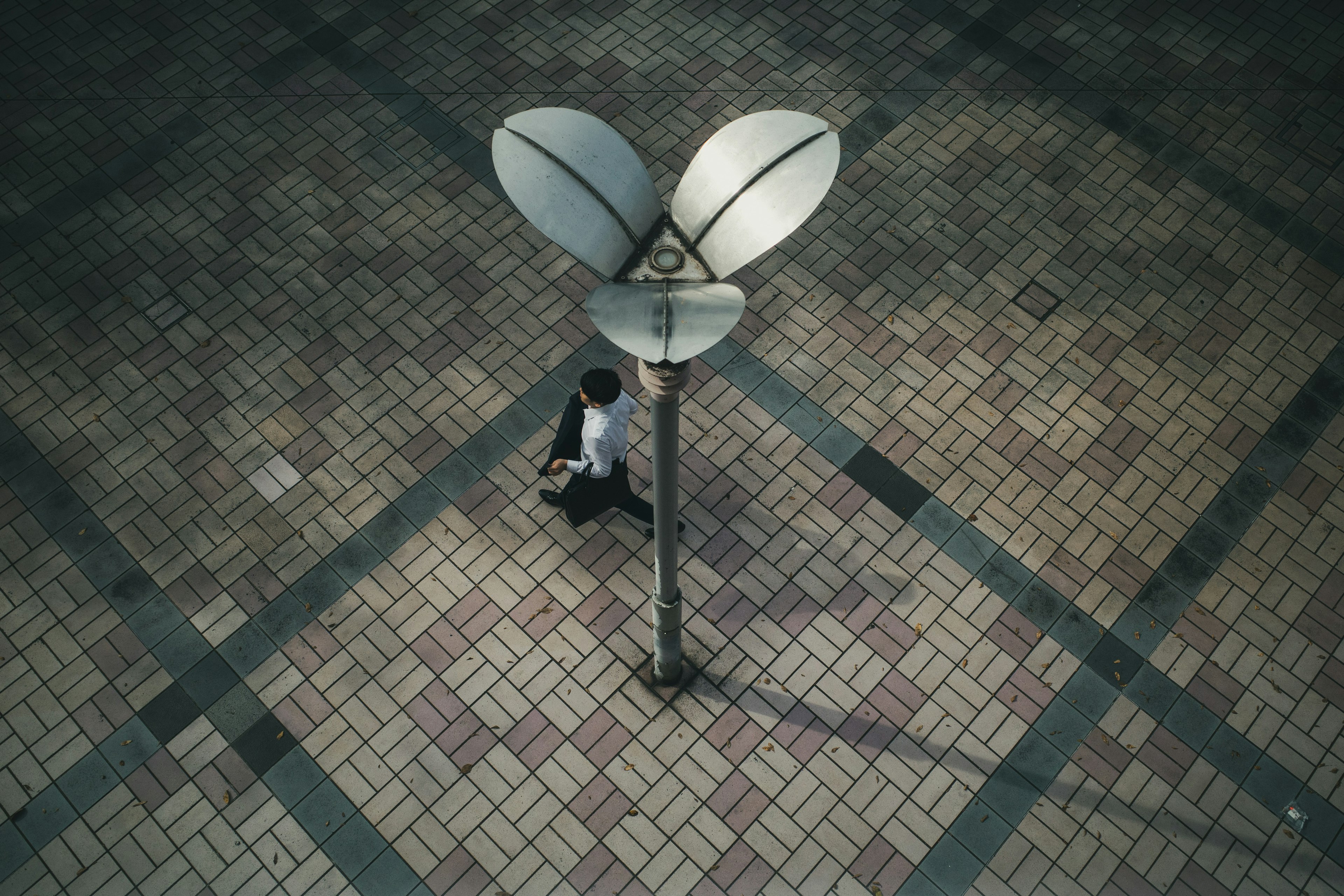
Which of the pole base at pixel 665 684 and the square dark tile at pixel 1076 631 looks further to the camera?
the square dark tile at pixel 1076 631

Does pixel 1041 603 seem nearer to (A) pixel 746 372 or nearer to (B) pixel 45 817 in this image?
(A) pixel 746 372

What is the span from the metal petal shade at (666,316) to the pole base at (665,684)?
369 cm

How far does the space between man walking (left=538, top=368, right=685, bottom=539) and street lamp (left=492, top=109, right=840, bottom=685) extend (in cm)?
207

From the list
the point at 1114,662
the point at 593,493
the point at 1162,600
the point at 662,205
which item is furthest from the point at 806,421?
the point at 662,205

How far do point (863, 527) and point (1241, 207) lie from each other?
17.0 ft

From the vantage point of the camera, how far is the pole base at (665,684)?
6.07 metres

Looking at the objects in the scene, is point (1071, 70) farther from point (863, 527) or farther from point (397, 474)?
point (397, 474)

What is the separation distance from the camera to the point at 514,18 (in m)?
9.55

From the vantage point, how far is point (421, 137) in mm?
8656

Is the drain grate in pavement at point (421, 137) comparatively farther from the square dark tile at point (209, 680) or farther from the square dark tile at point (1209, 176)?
the square dark tile at point (1209, 176)

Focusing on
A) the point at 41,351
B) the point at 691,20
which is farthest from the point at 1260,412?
the point at 41,351

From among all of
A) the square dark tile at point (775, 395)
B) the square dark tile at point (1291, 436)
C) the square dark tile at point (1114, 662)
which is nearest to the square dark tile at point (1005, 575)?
the square dark tile at point (1114, 662)

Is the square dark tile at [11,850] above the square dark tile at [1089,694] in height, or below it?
below

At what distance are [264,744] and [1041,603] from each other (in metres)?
5.56
